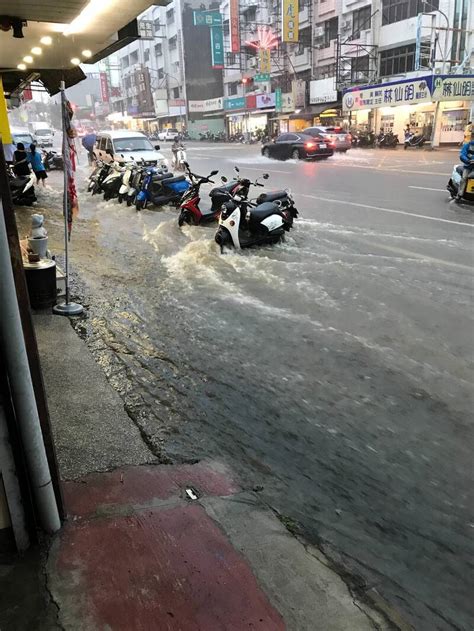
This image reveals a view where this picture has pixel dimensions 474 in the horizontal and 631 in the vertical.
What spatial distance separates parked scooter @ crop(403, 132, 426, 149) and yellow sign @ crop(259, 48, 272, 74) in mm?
20016

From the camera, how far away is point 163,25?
7494cm

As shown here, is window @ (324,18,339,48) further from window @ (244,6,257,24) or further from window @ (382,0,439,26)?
window @ (244,6,257,24)

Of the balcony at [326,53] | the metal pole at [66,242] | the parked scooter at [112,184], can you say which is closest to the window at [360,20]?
the balcony at [326,53]

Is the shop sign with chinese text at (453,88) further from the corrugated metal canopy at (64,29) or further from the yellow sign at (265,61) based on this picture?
the corrugated metal canopy at (64,29)

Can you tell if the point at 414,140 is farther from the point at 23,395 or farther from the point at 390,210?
the point at 23,395

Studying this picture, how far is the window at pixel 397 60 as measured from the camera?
36.3 m

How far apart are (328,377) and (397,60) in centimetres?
3949

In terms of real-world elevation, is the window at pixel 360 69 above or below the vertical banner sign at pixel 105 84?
below

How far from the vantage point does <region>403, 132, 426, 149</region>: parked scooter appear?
33.1 m

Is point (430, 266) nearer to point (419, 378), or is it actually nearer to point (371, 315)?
point (371, 315)

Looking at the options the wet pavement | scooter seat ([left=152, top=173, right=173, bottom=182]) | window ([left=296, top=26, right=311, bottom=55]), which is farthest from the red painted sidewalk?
window ([left=296, top=26, right=311, bottom=55])

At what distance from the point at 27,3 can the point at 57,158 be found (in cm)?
2399

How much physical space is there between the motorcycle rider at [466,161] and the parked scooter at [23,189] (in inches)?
449

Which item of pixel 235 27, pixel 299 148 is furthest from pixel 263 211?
pixel 235 27
